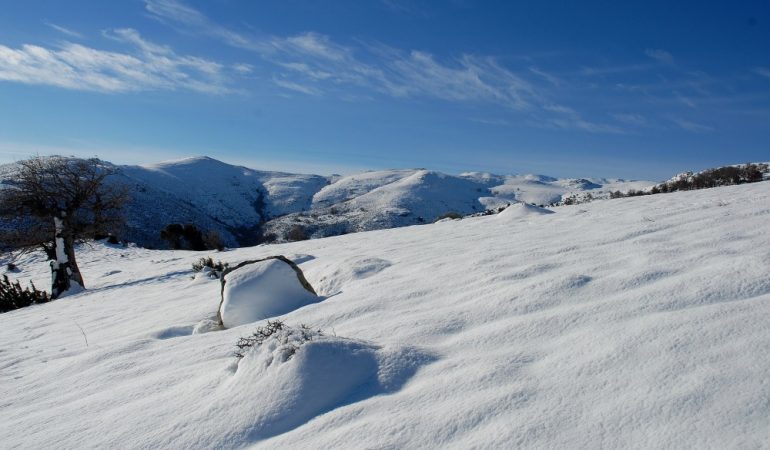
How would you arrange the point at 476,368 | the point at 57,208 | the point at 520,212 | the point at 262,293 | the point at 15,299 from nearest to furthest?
the point at 476,368 < the point at 262,293 < the point at 520,212 < the point at 15,299 < the point at 57,208

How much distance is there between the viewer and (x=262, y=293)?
4766 millimetres

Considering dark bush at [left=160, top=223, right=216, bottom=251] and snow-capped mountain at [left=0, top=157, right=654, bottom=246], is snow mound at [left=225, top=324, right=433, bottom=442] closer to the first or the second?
dark bush at [left=160, top=223, right=216, bottom=251]

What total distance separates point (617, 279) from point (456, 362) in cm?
168

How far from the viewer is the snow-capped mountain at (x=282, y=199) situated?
79125mm

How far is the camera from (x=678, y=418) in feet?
5.59

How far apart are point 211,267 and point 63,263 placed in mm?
4253

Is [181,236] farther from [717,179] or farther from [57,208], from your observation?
[717,179]

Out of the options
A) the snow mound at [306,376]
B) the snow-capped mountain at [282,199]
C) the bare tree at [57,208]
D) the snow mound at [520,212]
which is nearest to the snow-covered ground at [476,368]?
the snow mound at [306,376]

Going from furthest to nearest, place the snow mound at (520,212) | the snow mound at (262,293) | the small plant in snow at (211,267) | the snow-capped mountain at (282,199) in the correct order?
the snow-capped mountain at (282,199) < the snow mound at (520,212) < the small plant in snow at (211,267) < the snow mound at (262,293)

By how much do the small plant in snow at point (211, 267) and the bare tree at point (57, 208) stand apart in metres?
3.38

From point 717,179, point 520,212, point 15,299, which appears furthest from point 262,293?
point 717,179

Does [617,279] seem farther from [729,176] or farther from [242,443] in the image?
[729,176]

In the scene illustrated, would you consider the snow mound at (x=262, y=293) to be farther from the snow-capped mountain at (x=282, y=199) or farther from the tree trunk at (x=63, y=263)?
the snow-capped mountain at (x=282, y=199)

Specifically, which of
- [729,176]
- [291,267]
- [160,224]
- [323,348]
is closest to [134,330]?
[291,267]
